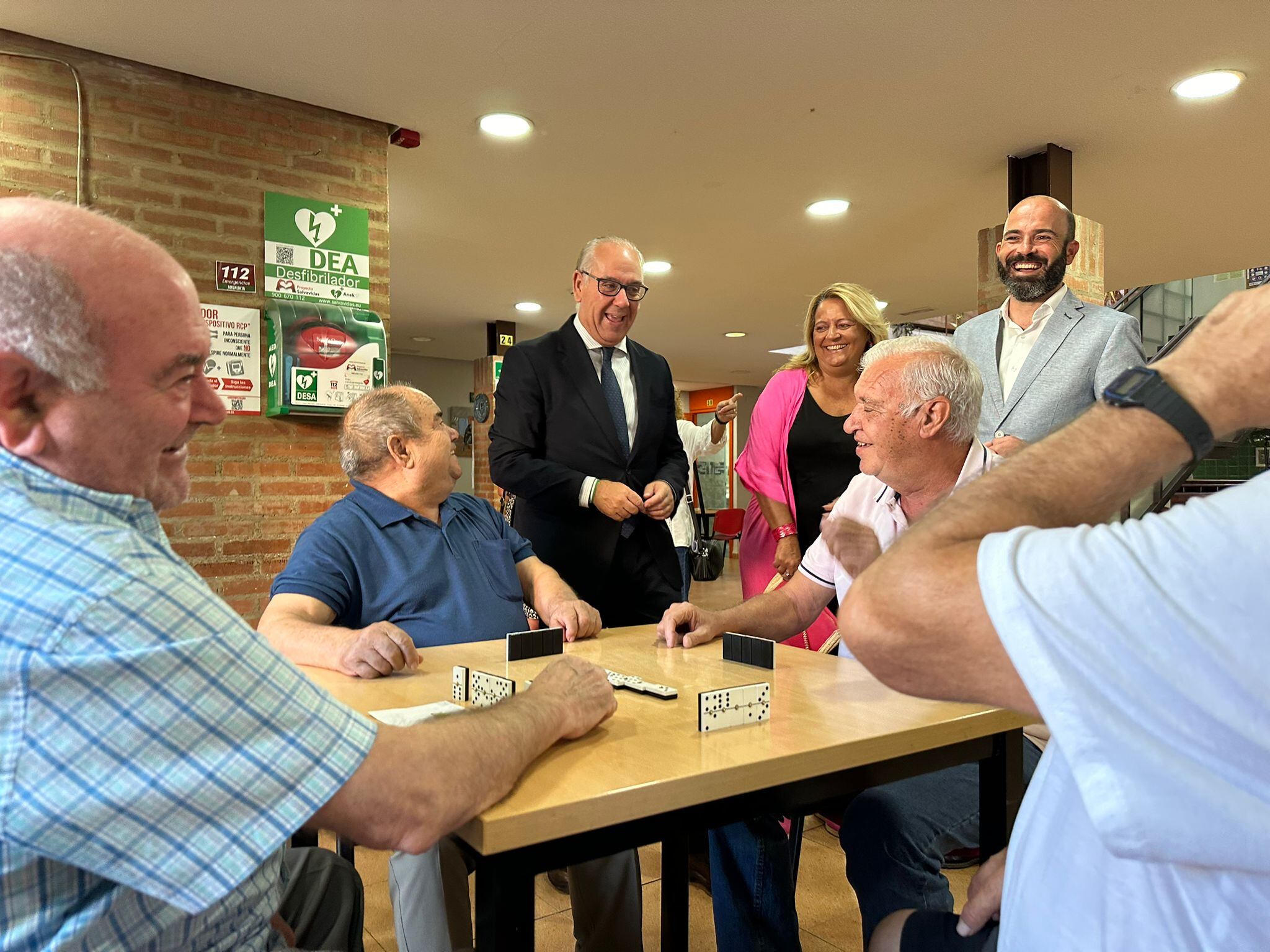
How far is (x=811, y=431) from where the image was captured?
130 inches

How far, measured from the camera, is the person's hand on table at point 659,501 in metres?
2.83

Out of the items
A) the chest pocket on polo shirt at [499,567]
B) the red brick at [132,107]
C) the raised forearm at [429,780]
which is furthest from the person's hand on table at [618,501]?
the red brick at [132,107]

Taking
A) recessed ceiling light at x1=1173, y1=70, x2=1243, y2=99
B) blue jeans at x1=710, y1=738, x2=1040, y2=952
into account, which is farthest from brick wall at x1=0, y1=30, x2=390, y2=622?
recessed ceiling light at x1=1173, y1=70, x2=1243, y2=99

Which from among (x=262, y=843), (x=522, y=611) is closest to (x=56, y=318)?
(x=262, y=843)

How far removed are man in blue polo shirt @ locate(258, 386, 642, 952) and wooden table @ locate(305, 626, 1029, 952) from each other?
216 millimetres

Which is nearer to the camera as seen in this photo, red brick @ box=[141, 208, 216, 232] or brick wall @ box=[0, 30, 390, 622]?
brick wall @ box=[0, 30, 390, 622]

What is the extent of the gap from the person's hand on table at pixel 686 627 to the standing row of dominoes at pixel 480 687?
22.9 inches

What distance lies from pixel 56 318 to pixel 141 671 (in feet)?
1.17

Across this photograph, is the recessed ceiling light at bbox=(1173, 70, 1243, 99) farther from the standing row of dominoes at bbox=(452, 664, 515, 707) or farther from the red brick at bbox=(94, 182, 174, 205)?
the red brick at bbox=(94, 182, 174, 205)

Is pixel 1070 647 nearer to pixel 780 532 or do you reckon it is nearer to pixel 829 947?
pixel 829 947

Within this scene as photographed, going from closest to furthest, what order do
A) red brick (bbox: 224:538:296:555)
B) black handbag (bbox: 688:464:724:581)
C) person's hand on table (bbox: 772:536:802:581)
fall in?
person's hand on table (bbox: 772:536:802:581), red brick (bbox: 224:538:296:555), black handbag (bbox: 688:464:724:581)

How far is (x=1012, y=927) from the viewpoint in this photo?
2.89 ft

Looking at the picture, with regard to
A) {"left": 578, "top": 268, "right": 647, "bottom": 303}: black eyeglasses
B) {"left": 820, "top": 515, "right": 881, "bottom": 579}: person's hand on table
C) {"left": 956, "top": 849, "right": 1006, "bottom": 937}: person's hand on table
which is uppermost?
{"left": 578, "top": 268, "right": 647, "bottom": 303}: black eyeglasses

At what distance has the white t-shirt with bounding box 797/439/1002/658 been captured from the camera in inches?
81.7
